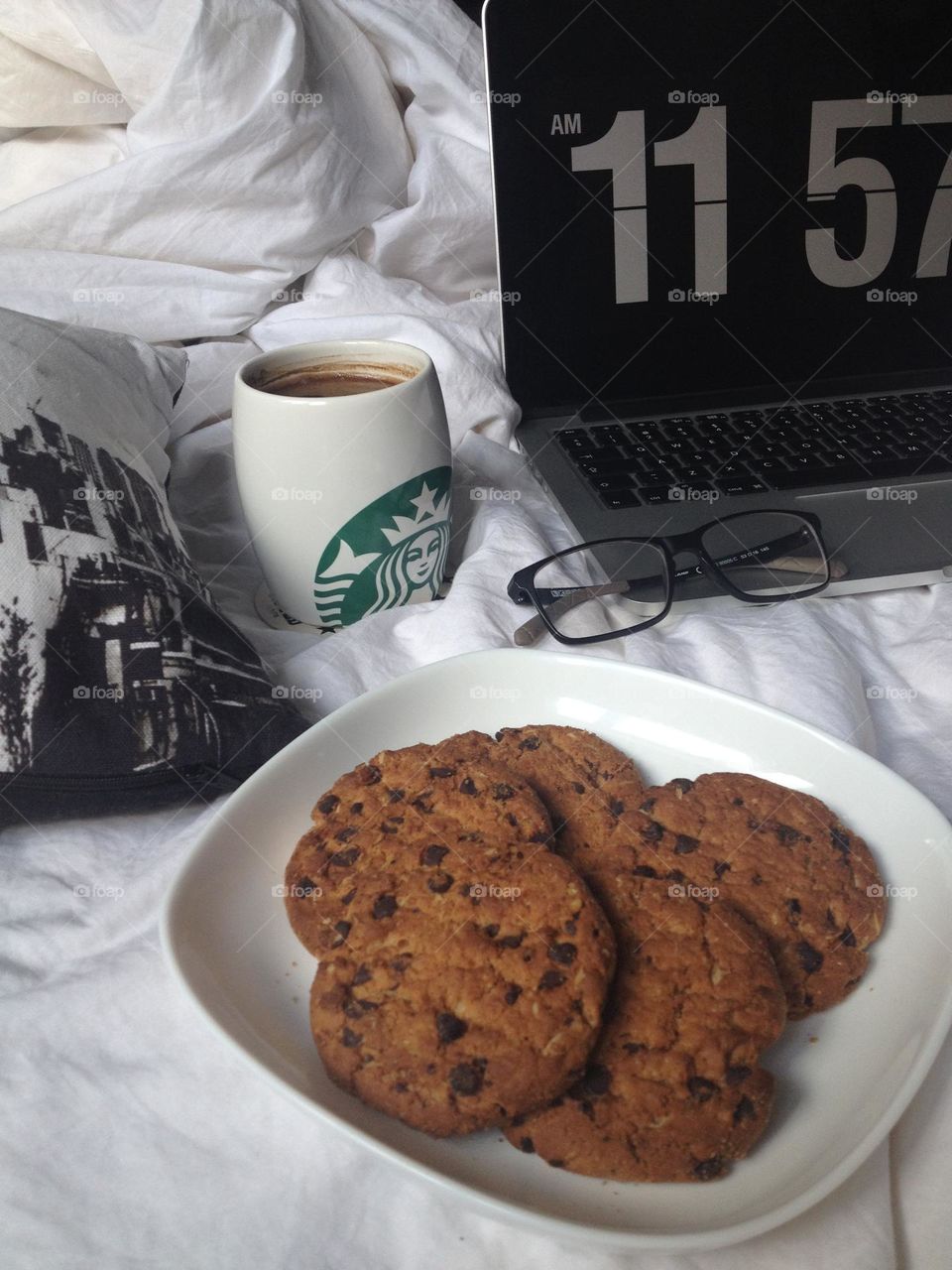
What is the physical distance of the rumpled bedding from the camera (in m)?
0.41

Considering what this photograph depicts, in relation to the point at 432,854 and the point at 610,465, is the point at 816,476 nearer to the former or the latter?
the point at 610,465

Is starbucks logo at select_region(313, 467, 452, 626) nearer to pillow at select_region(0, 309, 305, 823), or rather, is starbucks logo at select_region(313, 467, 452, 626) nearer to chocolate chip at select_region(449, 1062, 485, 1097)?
pillow at select_region(0, 309, 305, 823)

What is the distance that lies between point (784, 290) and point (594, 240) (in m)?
0.21

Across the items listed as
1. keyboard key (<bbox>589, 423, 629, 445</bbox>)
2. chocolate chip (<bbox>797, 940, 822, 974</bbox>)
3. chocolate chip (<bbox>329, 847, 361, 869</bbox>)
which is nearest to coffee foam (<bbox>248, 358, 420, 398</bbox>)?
keyboard key (<bbox>589, 423, 629, 445</bbox>)

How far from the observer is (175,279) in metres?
1.07

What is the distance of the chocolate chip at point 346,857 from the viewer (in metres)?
0.50

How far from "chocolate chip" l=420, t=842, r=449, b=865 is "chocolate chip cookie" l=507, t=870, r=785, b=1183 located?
0.28ft

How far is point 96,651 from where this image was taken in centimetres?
60

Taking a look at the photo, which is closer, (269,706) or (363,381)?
(269,706)

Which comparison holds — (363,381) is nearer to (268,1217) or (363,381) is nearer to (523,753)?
(523,753)

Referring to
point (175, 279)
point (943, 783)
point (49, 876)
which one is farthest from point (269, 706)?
point (175, 279)

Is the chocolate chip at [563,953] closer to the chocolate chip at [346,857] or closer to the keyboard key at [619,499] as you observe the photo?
the chocolate chip at [346,857]

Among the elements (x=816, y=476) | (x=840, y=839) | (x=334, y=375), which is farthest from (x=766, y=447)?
(x=840, y=839)

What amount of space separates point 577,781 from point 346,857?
13cm
